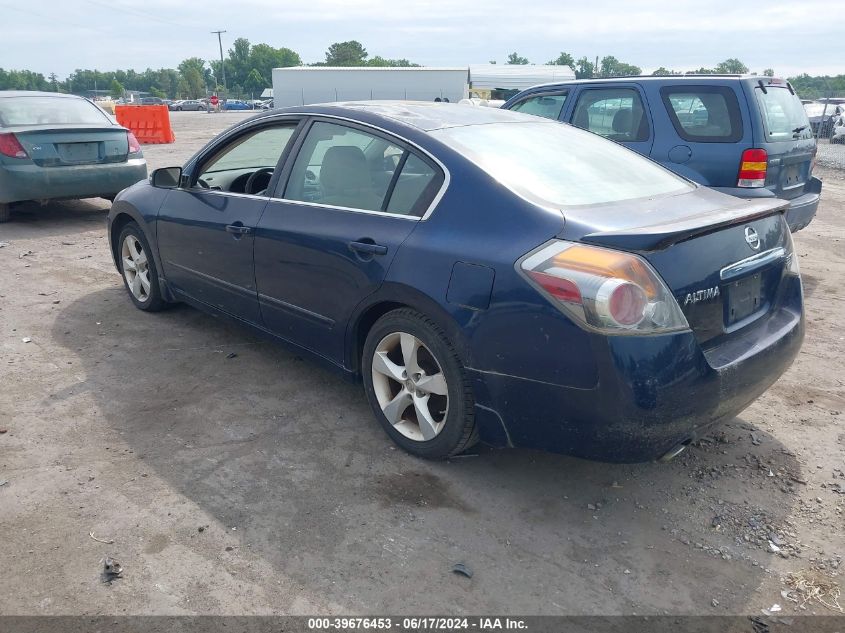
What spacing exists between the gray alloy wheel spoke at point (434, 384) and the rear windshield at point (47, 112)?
749 cm

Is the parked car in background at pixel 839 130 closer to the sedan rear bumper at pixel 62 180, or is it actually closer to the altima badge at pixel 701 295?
the sedan rear bumper at pixel 62 180

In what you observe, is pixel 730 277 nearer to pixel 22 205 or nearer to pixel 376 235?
pixel 376 235

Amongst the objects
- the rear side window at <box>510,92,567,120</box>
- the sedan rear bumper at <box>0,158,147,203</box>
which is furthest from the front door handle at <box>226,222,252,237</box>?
the sedan rear bumper at <box>0,158,147,203</box>

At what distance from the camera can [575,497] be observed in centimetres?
314

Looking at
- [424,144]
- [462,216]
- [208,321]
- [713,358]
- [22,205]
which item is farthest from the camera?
[22,205]

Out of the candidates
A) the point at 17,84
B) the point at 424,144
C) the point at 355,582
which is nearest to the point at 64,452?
the point at 355,582

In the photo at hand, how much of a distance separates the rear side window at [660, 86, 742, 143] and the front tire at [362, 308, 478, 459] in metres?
4.18

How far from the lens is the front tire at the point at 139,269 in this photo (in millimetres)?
5254

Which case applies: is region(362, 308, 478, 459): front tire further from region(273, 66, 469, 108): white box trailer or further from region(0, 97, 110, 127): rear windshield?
region(273, 66, 469, 108): white box trailer

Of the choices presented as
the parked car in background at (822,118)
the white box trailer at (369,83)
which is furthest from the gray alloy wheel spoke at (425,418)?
the white box trailer at (369,83)

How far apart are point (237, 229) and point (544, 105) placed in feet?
15.8

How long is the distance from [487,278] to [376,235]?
735 millimetres

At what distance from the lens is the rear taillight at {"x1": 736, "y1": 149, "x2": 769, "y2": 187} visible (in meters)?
5.88

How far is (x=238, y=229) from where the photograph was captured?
13.5ft
